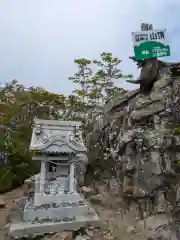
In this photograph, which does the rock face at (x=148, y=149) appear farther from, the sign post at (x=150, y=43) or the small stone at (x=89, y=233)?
the small stone at (x=89, y=233)

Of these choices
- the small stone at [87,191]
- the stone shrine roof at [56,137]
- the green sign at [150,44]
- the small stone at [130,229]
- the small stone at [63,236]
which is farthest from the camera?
the green sign at [150,44]

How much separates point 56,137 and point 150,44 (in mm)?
8012

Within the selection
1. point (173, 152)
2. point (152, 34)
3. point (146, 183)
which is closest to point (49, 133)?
point (146, 183)

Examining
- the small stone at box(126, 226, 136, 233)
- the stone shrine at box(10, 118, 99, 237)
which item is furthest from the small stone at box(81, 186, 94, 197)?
the small stone at box(126, 226, 136, 233)

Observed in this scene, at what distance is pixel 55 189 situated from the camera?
877cm

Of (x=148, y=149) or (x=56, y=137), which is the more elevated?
(x=56, y=137)

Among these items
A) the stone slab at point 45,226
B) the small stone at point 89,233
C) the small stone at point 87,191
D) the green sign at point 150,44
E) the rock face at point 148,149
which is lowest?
the small stone at point 89,233

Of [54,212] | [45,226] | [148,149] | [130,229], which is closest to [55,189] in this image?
[54,212]

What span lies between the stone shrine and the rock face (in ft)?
10.3

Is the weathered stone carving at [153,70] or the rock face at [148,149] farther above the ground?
the weathered stone carving at [153,70]

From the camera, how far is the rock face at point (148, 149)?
994cm

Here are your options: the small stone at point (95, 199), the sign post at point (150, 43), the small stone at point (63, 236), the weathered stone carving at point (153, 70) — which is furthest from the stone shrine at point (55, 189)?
the sign post at point (150, 43)

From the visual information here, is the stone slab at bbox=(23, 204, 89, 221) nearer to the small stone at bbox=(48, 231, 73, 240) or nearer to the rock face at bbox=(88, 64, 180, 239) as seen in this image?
the small stone at bbox=(48, 231, 73, 240)

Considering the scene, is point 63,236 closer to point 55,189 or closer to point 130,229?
point 55,189
